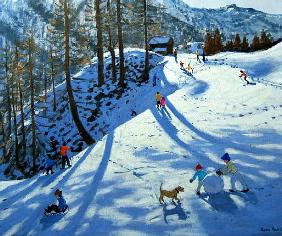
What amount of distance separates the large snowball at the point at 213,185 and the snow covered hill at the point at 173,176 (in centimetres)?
24

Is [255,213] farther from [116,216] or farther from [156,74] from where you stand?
[156,74]

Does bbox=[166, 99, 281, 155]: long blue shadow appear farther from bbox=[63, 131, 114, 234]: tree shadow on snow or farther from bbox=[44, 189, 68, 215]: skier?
bbox=[44, 189, 68, 215]: skier

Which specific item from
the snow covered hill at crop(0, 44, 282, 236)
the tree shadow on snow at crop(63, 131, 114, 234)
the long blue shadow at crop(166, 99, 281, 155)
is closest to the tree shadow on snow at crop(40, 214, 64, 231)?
the snow covered hill at crop(0, 44, 282, 236)

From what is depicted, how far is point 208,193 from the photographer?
42.8ft

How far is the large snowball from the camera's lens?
12.8m

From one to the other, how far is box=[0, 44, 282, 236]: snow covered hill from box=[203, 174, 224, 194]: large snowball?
24 centimetres

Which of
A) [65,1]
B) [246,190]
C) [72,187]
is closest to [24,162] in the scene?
[65,1]

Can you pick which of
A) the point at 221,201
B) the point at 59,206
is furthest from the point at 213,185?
the point at 59,206

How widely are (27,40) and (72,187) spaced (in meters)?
23.9

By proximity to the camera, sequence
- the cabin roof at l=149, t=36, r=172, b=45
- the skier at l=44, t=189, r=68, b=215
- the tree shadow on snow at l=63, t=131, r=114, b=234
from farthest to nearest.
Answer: the cabin roof at l=149, t=36, r=172, b=45
the skier at l=44, t=189, r=68, b=215
the tree shadow on snow at l=63, t=131, r=114, b=234

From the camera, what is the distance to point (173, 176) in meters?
14.9

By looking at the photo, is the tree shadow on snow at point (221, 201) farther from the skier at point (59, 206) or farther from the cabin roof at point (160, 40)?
the cabin roof at point (160, 40)

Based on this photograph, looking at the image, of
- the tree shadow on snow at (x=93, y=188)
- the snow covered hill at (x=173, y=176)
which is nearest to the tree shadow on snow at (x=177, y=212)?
the snow covered hill at (x=173, y=176)
